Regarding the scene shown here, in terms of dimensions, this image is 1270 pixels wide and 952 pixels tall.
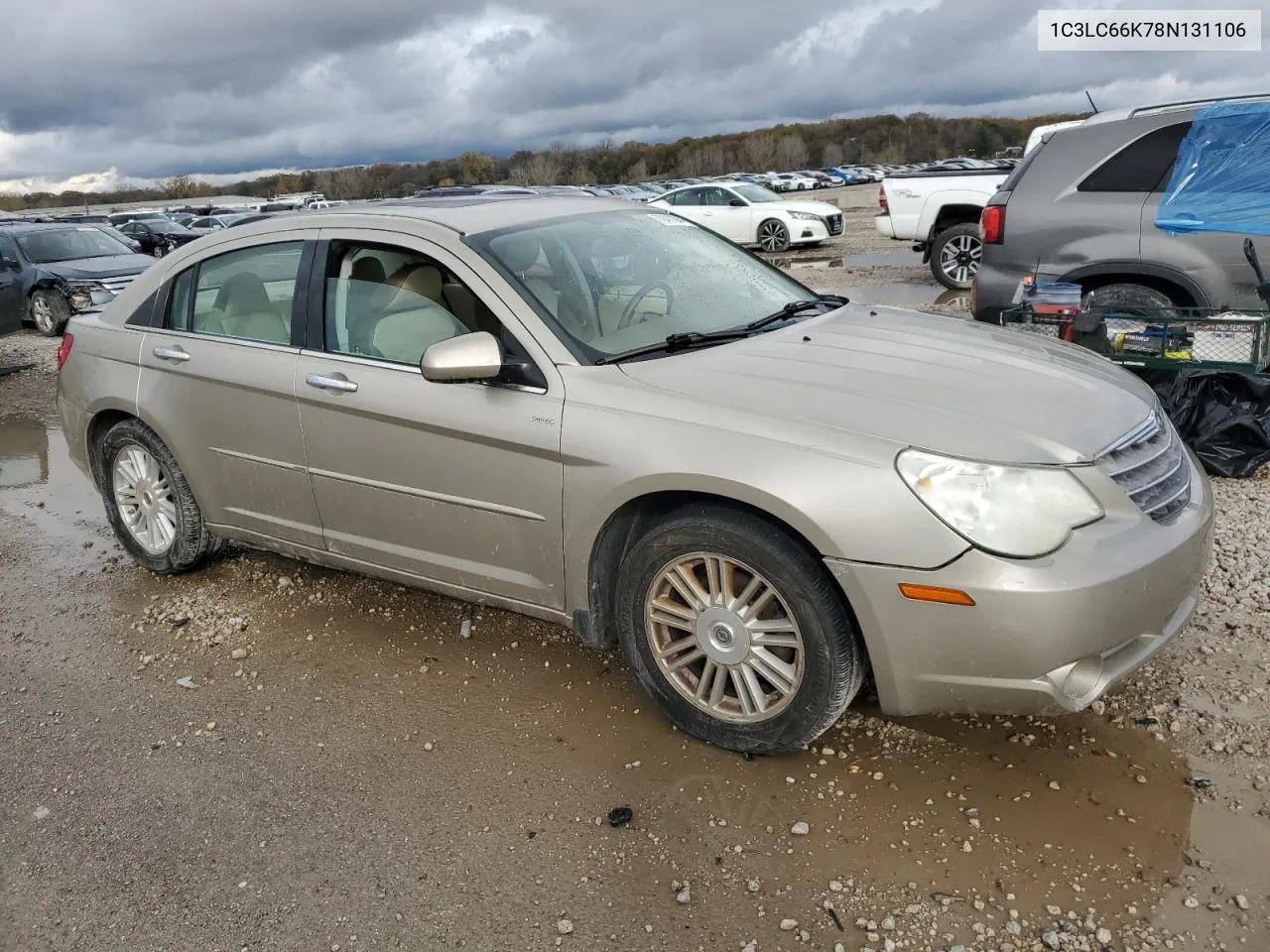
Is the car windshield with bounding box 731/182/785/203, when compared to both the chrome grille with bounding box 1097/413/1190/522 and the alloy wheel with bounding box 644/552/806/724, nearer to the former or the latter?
the chrome grille with bounding box 1097/413/1190/522

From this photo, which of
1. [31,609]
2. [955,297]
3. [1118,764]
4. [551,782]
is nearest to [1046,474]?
[1118,764]

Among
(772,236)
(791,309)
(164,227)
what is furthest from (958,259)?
(164,227)

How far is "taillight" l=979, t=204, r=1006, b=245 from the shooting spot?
690cm

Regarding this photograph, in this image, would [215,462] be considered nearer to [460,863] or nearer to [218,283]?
[218,283]

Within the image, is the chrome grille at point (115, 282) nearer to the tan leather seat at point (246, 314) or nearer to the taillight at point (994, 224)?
the tan leather seat at point (246, 314)

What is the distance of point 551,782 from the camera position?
314cm

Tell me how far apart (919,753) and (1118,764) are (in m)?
0.58

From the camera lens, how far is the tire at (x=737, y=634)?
2854 millimetres

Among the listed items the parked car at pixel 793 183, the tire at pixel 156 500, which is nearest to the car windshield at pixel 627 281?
the tire at pixel 156 500

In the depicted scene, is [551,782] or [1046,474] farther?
[551,782]

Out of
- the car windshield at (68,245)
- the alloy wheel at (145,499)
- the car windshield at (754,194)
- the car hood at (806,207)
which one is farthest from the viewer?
the car windshield at (754,194)

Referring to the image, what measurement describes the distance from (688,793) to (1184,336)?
162 inches

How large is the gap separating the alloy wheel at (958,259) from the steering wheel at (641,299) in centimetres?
972

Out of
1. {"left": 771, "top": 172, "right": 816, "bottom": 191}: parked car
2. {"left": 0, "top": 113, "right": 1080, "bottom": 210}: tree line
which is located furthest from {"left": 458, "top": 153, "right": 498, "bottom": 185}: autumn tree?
{"left": 771, "top": 172, "right": 816, "bottom": 191}: parked car
